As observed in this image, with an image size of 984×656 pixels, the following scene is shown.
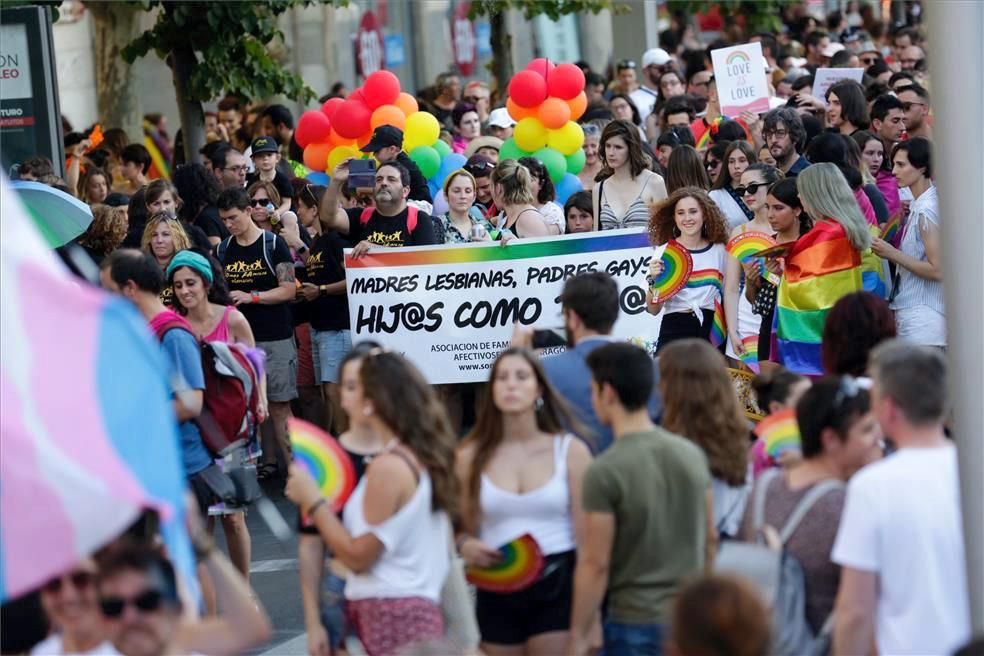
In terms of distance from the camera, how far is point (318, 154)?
13469 millimetres

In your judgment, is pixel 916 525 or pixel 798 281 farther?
pixel 798 281

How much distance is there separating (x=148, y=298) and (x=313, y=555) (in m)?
2.25

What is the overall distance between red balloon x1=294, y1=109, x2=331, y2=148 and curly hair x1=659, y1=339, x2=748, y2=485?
7.94 metres

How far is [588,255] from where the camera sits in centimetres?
1102

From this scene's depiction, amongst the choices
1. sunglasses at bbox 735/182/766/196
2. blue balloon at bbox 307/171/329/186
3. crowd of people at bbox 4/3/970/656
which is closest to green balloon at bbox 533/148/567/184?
blue balloon at bbox 307/171/329/186

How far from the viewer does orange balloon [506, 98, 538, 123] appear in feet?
44.2

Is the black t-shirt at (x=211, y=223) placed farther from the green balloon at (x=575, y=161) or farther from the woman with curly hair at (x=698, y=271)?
the woman with curly hair at (x=698, y=271)

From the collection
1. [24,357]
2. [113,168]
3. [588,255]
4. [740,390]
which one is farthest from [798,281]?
[113,168]

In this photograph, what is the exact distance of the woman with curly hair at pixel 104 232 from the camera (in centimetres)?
1099

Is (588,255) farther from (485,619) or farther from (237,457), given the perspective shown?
(485,619)

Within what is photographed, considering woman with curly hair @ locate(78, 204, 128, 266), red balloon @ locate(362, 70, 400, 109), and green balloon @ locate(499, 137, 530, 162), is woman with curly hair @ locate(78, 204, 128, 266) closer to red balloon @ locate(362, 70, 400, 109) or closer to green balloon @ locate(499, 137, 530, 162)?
red balloon @ locate(362, 70, 400, 109)

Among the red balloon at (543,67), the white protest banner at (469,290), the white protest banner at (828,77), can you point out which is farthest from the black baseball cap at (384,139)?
the white protest banner at (828,77)

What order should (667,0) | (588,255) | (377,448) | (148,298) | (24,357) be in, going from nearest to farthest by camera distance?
(24,357)
(377,448)
(148,298)
(588,255)
(667,0)

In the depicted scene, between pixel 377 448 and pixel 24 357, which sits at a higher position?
pixel 24 357
